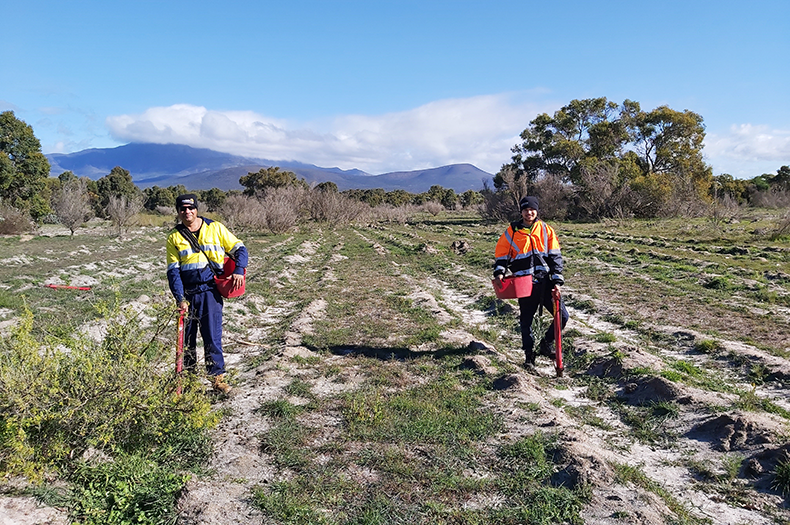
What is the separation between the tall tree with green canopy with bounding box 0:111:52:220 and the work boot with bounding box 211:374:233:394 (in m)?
32.4

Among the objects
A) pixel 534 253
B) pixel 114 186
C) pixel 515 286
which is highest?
pixel 114 186

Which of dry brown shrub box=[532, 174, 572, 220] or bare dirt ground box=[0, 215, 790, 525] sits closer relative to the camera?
bare dirt ground box=[0, 215, 790, 525]

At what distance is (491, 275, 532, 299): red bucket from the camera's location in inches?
227

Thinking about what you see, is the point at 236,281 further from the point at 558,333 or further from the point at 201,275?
the point at 558,333

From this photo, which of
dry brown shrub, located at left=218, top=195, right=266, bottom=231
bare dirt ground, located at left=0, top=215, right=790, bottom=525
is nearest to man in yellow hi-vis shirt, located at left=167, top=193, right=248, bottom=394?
bare dirt ground, located at left=0, top=215, right=790, bottom=525

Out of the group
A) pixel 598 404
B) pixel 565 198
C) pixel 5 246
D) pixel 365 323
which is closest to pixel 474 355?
pixel 598 404

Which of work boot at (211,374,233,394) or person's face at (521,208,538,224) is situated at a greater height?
person's face at (521,208,538,224)

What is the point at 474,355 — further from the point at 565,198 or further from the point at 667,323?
the point at 565,198

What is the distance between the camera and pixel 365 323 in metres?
8.48

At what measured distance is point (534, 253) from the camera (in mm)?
5902

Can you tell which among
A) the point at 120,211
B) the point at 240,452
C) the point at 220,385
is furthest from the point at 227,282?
the point at 120,211

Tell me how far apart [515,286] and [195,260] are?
11.4ft

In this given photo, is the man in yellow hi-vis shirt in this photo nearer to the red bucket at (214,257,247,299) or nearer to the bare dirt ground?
the red bucket at (214,257,247,299)

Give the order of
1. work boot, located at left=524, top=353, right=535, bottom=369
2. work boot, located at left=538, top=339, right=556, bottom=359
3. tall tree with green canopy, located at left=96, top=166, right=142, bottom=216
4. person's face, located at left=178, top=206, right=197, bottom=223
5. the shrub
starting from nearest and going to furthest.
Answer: person's face, located at left=178, top=206, right=197, bottom=223 < work boot, located at left=524, top=353, right=535, bottom=369 < work boot, located at left=538, top=339, right=556, bottom=359 < the shrub < tall tree with green canopy, located at left=96, top=166, right=142, bottom=216
